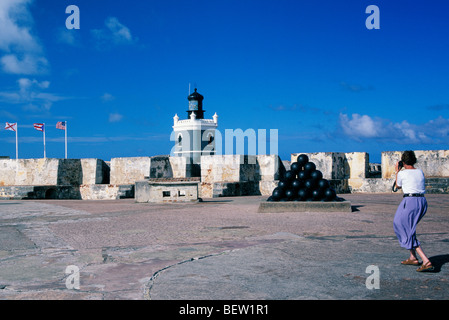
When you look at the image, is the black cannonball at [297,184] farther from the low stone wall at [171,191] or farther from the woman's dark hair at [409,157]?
the woman's dark hair at [409,157]

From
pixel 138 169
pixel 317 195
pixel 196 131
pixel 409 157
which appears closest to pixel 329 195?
pixel 317 195

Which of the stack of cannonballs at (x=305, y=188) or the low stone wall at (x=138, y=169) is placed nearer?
the stack of cannonballs at (x=305, y=188)

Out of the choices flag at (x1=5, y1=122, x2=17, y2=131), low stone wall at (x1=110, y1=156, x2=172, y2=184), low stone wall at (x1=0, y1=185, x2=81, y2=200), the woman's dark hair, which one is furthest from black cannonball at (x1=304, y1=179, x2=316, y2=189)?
flag at (x1=5, y1=122, x2=17, y2=131)

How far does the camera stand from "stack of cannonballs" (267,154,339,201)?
10273mm

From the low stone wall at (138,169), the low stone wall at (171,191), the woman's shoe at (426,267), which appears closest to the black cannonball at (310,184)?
the low stone wall at (171,191)

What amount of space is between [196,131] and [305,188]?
2436 inches

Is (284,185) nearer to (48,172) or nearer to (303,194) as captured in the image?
(303,194)

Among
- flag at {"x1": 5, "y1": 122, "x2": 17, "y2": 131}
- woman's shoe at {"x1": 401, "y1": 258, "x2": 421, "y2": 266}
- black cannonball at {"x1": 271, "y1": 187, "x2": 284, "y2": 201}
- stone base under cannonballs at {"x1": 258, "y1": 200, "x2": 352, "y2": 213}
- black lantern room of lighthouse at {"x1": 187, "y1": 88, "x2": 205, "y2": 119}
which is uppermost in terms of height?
black lantern room of lighthouse at {"x1": 187, "y1": 88, "x2": 205, "y2": 119}

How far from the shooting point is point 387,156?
16844mm

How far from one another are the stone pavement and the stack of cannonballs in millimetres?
1758

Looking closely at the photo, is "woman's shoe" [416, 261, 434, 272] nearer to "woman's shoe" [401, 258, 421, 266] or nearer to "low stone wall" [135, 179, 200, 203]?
"woman's shoe" [401, 258, 421, 266]

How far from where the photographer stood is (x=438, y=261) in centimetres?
463

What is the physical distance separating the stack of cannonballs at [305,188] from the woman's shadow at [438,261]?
5351 mm

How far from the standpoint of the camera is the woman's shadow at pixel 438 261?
14.1ft
